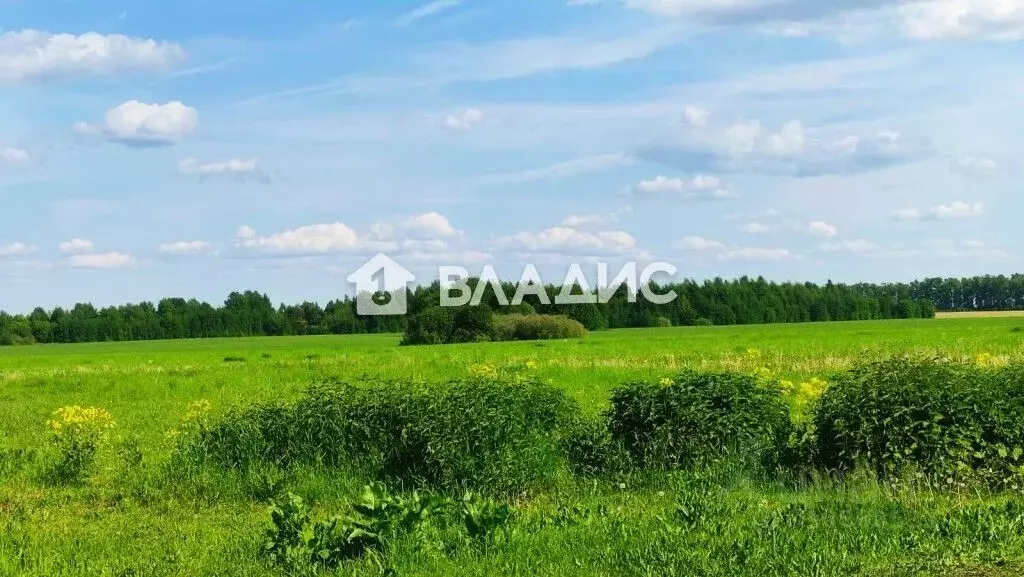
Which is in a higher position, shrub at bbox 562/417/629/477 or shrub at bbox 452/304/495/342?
shrub at bbox 452/304/495/342

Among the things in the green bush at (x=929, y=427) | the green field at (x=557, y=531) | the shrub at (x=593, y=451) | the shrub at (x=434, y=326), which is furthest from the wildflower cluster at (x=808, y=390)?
the shrub at (x=434, y=326)

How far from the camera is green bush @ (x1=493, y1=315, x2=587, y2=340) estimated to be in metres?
67.6

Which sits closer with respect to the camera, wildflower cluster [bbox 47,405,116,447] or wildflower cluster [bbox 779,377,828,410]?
wildflower cluster [bbox 779,377,828,410]

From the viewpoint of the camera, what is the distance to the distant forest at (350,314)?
4331 inches

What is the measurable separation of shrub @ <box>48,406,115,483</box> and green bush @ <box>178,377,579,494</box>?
1.40m

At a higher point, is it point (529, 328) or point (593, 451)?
point (529, 328)

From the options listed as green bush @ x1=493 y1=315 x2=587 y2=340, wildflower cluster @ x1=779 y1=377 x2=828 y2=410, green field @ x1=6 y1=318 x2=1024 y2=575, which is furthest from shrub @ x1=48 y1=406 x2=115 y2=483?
green bush @ x1=493 y1=315 x2=587 y2=340

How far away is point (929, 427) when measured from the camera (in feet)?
35.4

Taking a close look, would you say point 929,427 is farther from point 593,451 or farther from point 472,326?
point 472,326

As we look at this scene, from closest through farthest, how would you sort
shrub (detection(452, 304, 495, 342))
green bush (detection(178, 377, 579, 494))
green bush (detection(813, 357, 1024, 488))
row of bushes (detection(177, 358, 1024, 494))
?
green bush (detection(813, 357, 1024, 488)) < row of bushes (detection(177, 358, 1024, 494)) < green bush (detection(178, 377, 579, 494)) < shrub (detection(452, 304, 495, 342))

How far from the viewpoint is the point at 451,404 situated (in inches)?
474

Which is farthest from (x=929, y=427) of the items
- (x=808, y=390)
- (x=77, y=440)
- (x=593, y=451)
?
(x=77, y=440)

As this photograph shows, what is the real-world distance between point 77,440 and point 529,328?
53993 mm

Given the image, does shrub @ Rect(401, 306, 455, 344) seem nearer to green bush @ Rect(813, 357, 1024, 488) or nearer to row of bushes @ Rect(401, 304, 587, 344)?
row of bushes @ Rect(401, 304, 587, 344)
